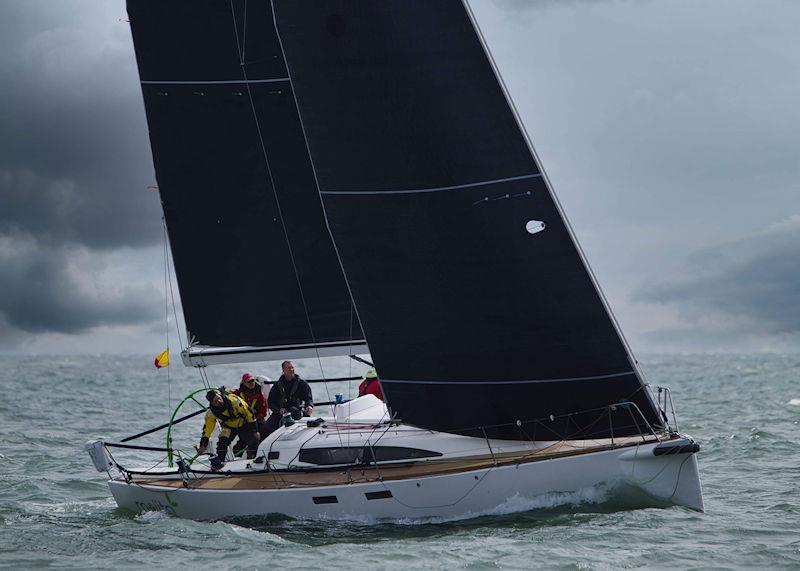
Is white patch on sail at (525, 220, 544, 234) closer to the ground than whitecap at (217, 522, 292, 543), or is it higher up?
higher up

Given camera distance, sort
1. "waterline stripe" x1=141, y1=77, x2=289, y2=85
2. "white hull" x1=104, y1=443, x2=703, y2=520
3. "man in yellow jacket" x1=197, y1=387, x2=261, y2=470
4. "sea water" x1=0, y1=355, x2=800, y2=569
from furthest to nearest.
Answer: "waterline stripe" x1=141, y1=77, x2=289, y2=85, "man in yellow jacket" x1=197, y1=387, x2=261, y2=470, "white hull" x1=104, y1=443, x2=703, y2=520, "sea water" x1=0, y1=355, x2=800, y2=569

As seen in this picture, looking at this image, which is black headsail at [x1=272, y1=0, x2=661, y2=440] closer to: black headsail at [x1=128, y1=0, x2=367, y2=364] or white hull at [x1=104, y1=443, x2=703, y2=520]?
white hull at [x1=104, y1=443, x2=703, y2=520]

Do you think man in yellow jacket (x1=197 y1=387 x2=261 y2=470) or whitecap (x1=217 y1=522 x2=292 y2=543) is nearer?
whitecap (x1=217 y1=522 x2=292 y2=543)

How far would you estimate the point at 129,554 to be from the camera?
11172 mm

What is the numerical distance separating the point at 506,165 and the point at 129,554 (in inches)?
233

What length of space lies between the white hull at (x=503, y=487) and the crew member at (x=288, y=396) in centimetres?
238

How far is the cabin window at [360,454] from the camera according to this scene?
495 inches

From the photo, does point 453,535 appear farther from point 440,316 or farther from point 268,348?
point 268,348

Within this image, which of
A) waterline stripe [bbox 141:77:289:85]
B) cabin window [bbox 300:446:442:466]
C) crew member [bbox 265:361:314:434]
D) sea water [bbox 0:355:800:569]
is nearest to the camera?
sea water [bbox 0:355:800:569]

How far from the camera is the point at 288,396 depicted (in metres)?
14.6

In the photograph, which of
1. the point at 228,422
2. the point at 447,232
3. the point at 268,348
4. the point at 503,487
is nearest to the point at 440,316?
the point at 447,232

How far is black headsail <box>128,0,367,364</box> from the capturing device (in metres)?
15.3

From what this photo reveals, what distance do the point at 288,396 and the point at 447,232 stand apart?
12.8ft

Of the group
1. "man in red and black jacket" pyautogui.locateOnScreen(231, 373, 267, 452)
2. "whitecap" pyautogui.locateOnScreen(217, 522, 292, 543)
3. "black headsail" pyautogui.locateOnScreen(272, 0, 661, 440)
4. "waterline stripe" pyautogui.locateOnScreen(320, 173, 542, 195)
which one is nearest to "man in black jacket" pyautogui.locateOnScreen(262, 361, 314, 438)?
"man in red and black jacket" pyautogui.locateOnScreen(231, 373, 267, 452)
